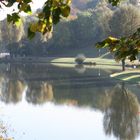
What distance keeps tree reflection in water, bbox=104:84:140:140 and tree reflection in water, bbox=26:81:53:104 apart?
628cm

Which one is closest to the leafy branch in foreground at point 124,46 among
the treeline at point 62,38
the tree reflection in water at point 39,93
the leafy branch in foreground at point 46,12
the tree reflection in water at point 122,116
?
the leafy branch in foreground at point 46,12

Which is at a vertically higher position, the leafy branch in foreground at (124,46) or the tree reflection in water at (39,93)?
the leafy branch in foreground at (124,46)

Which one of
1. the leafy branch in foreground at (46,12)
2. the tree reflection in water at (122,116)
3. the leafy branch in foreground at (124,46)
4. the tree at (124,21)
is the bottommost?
the tree reflection in water at (122,116)

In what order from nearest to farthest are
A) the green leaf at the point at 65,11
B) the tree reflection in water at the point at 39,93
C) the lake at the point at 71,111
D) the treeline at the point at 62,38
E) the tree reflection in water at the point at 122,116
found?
Answer: the green leaf at the point at 65,11
the lake at the point at 71,111
the tree reflection in water at the point at 122,116
the tree reflection in water at the point at 39,93
the treeline at the point at 62,38

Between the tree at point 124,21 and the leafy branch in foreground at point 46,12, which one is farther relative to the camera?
the tree at point 124,21

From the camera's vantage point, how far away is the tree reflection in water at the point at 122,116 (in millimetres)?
26750

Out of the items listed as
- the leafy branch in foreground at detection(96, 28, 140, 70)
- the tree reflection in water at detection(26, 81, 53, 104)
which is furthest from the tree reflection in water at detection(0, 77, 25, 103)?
the leafy branch in foreground at detection(96, 28, 140, 70)

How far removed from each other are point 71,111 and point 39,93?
1116cm

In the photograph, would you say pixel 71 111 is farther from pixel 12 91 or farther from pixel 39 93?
pixel 12 91

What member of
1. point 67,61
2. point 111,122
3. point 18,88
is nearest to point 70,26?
point 67,61

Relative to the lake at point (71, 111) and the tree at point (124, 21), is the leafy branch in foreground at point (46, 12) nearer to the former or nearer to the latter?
the lake at point (71, 111)

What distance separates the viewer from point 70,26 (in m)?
121

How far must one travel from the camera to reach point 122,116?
31.5 m

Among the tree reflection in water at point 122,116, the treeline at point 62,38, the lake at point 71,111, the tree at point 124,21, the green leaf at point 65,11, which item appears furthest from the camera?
the treeline at point 62,38
